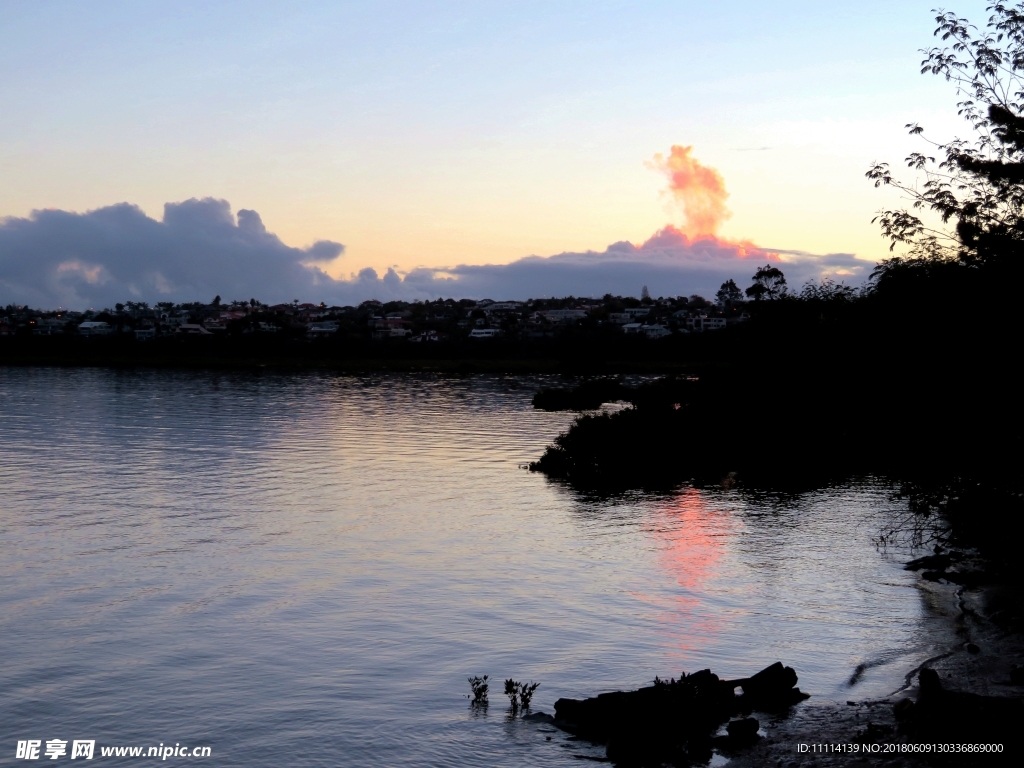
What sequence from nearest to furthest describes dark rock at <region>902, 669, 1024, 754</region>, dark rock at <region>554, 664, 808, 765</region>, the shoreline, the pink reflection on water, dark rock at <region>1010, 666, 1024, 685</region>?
dark rock at <region>902, 669, 1024, 754</region>, the shoreline, dark rock at <region>554, 664, 808, 765</region>, dark rock at <region>1010, 666, 1024, 685</region>, the pink reflection on water

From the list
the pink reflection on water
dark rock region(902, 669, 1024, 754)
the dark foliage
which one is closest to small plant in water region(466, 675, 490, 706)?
the dark foliage

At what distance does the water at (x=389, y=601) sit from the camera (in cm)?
1523

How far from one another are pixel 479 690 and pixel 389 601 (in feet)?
22.7

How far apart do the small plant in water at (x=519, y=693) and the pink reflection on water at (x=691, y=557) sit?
390cm

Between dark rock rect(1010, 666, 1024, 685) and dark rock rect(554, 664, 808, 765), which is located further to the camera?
dark rock rect(1010, 666, 1024, 685)

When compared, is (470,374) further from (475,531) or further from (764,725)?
(764,725)

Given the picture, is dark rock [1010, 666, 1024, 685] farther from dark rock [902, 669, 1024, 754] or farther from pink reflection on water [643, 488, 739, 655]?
pink reflection on water [643, 488, 739, 655]

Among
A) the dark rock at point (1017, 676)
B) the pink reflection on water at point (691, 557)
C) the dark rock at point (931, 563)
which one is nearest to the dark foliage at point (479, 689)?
the pink reflection on water at point (691, 557)

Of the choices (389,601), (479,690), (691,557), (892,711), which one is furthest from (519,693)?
(691,557)

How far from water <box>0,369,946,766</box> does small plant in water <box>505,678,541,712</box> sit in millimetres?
395

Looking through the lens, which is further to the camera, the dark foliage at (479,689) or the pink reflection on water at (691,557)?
the pink reflection on water at (691,557)

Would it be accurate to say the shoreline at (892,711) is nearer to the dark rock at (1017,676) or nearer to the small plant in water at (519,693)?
the dark rock at (1017,676)

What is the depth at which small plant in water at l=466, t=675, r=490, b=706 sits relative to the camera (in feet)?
51.1

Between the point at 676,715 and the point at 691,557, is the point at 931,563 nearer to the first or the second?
the point at 691,557
